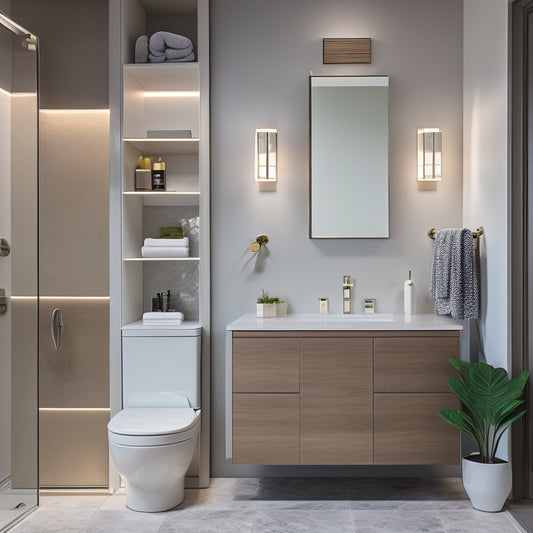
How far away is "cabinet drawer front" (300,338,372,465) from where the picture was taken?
2.95 meters

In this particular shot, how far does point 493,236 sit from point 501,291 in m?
0.28

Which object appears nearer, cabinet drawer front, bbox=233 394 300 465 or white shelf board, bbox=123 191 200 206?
cabinet drawer front, bbox=233 394 300 465

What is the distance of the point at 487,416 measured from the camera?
2822mm

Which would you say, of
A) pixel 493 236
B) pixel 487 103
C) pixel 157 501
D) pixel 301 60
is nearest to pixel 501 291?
pixel 493 236

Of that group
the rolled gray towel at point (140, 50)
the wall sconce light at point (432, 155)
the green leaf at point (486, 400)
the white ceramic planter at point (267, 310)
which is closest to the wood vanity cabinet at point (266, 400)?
the white ceramic planter at point (267, 310)

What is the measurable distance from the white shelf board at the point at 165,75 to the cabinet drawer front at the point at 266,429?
1.71m

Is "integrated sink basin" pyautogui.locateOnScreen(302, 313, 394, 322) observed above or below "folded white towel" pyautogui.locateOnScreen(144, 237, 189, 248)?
below

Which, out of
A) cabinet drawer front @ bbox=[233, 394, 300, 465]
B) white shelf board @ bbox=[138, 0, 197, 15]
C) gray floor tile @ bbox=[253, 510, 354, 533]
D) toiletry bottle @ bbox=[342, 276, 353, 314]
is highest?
white shelf board @ bbox=[138, 0, 197, 15]

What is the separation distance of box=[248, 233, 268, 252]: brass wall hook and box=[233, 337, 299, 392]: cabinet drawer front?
2.10 ft

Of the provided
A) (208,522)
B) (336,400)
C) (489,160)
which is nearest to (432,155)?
(489,160)

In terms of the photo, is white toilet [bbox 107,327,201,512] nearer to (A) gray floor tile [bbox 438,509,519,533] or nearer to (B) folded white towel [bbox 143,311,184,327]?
(B) folded white towel [bbox 143,311,184,327]

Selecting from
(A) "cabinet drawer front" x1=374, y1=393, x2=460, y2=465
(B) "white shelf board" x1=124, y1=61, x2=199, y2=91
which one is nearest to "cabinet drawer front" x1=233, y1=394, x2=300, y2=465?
(A) "cabinet drawer front" x1=374, y1=393, x2=460, y2=465

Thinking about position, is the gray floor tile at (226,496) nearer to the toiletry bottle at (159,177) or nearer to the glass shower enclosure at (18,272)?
the glass shower enclosure at (18,272)

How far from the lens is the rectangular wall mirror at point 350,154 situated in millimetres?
3398
